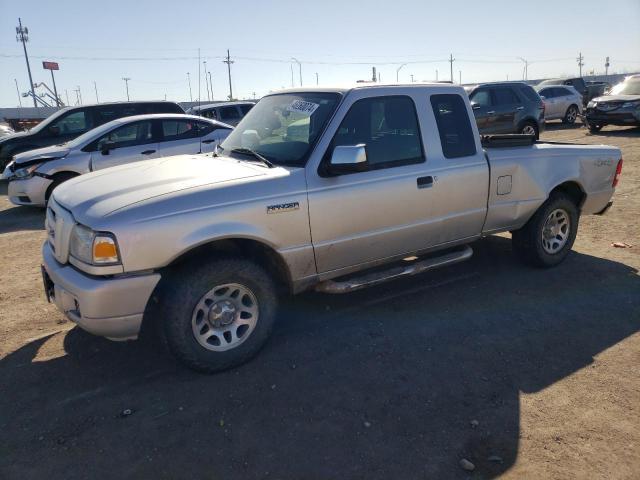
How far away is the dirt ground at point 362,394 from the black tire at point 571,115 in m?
19.1

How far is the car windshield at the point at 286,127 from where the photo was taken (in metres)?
3.88

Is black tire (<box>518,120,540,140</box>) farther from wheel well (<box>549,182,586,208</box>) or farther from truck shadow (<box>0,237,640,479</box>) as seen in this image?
truck shadow (<box>0,237,640,479</box>)

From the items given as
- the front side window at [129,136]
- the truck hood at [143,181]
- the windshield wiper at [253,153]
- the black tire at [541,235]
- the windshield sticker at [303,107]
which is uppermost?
the windshield sticker at [303,107]

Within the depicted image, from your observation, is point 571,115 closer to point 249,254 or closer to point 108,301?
point 249,254

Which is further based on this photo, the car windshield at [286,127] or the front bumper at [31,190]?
the front bumper at [31,190]

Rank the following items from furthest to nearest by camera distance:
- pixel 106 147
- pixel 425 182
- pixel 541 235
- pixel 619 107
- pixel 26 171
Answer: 1. pixel 619 107
2. pixel 26 171
3. pixel 106 147
4. pixel 541 235
5. pixel 425 182

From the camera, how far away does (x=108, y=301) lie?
3.07 meters

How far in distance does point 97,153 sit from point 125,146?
464 mm

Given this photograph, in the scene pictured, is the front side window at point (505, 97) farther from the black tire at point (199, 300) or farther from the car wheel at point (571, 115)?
the black tire at point (199, 300)

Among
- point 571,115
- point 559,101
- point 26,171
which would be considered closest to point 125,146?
point 26,171

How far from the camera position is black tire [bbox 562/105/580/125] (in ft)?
70.7

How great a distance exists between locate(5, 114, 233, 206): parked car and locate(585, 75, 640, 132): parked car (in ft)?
Answer: 48.3

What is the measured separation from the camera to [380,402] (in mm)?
3184

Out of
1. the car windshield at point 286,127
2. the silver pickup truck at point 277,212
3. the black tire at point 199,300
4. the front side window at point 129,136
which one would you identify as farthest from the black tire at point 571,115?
the black tire at point 199,300
